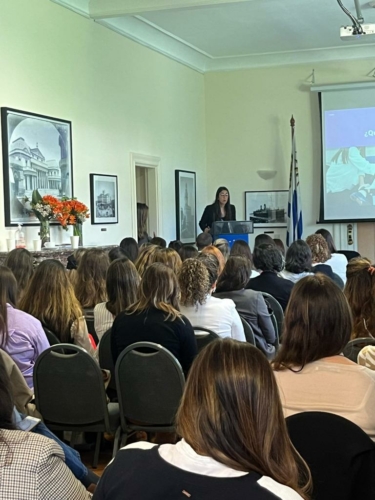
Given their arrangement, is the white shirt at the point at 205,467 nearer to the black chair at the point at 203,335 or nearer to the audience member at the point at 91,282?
the black chair at the point at 203,335

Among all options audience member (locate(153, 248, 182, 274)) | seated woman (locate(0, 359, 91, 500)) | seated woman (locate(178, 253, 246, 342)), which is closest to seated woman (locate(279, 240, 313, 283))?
audience member (locate(153, 248, 182, 274))

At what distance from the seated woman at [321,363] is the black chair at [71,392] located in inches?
54.1

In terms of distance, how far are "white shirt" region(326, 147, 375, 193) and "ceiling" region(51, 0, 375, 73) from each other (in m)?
1.75

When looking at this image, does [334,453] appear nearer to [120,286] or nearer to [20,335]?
[20,335]

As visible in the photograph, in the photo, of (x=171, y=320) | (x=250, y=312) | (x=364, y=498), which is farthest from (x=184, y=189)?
(x=364, y=498)

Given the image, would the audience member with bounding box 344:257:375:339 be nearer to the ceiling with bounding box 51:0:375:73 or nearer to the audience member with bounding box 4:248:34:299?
the audience member with bounding box 4:248:34:299

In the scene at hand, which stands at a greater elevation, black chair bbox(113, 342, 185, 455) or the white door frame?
the white door frame

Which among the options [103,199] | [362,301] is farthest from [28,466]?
[103,199]

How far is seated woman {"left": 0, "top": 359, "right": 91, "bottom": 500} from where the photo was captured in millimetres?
1537

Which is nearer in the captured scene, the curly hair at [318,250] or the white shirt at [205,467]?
the white shirt at [205,467]

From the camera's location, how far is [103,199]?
28.6 feet

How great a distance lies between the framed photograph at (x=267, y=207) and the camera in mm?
11766

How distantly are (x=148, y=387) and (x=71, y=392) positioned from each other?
0.42 m

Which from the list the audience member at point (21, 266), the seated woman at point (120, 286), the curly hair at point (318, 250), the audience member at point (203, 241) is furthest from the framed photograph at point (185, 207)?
the seated woman at point (120, 286)
